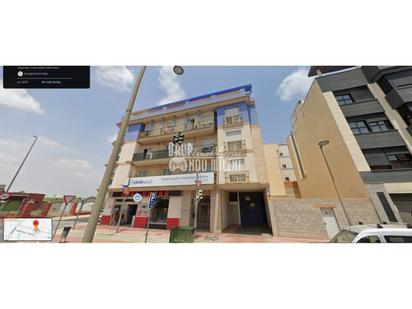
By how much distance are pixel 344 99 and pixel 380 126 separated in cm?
328

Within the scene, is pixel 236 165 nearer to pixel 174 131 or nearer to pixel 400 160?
pixel 174 131

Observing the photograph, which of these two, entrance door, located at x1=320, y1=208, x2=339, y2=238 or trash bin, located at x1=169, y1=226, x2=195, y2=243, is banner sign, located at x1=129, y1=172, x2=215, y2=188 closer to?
trash bin, located at x1=169, y1=226, x2=195, y2=243

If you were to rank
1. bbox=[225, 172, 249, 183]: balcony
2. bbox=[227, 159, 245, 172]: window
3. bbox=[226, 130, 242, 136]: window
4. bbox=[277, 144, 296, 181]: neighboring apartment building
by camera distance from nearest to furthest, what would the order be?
bbox=[225, 172, 249, 183]: balcony < bbox=[227, 159, 245, 172]: window < bbox=[226, 130, 242, 136]: window < bbox=[277, 144, 296, 181]: neighboring apartment building

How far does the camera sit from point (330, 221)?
326 inches

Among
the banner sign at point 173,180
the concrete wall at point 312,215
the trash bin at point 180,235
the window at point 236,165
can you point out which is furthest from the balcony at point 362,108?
the trash bin at point 180,235

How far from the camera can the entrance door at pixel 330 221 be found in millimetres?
8023

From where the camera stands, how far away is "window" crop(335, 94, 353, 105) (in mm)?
12203

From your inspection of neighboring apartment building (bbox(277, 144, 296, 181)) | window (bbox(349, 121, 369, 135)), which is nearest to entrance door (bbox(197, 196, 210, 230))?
window (bbox(349, 121, 369, 135))

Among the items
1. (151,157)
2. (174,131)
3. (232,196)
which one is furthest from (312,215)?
(151,157)

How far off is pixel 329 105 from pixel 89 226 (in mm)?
16486

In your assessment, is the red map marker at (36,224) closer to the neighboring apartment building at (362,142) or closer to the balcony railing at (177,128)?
the balcony railing at (177,128)

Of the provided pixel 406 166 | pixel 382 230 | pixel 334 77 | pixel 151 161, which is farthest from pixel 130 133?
pixel 406 166

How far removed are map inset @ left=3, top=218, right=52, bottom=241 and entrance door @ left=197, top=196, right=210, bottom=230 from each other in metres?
8.44

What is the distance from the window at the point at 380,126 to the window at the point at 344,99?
257cm
